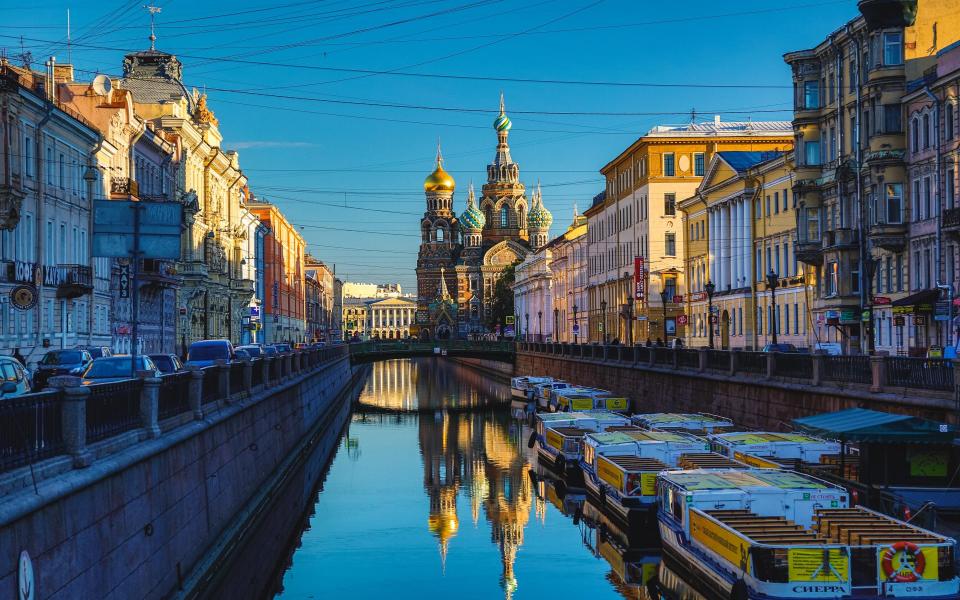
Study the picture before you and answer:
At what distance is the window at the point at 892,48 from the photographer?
4716 cm

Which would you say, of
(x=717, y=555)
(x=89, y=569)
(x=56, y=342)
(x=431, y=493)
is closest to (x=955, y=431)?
(x=717, y=555)

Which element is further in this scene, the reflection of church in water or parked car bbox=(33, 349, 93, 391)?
parked car bbox=(33, 349, 93, 391)

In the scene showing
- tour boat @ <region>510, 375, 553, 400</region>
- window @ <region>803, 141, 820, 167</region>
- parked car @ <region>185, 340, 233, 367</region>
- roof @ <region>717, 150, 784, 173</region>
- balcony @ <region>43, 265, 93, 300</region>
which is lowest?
tour boat @ <region>510, 375, 553, 400</region>

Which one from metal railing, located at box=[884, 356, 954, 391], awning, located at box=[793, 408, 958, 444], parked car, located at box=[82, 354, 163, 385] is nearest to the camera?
awning, located at box=[793, 408, 958, 444]

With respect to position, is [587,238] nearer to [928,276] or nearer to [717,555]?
[928,276]

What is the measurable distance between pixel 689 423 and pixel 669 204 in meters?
56.9

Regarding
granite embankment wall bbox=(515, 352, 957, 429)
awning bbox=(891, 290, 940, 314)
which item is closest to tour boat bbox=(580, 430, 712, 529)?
granite embankment wall bbox=(515, 352, 957, 429)

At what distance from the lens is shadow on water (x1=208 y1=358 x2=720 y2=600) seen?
2498 centimetres

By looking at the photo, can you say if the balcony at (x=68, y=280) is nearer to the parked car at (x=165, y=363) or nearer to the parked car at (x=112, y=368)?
the parked car at (x=165, y=363)

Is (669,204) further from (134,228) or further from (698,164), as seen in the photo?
(134,228)

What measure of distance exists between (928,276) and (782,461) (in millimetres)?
18058

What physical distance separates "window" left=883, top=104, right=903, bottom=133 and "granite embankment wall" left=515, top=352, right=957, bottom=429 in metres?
11.0

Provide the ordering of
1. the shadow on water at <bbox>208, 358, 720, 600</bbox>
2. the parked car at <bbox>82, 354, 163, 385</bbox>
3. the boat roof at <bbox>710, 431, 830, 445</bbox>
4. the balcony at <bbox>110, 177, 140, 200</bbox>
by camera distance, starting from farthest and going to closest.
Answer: the balcony at <bbox>110, 177, 140, 200</bbox>
the boat roof at <bbox>710, 431, 830, 445</bbox>
the parked car at <bbox>82, 354, 163, 385</bbox>
the shadow on water at <bbox>208, 358, 720, 600</bbox>

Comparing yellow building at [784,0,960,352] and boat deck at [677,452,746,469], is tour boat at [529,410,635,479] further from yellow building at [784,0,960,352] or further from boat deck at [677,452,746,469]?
yellow building at [784,0,960,352]
